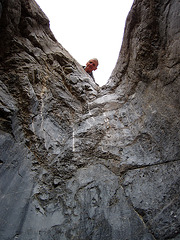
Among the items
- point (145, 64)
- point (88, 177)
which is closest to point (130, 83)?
point (145, 64)

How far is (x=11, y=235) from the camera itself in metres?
2.16

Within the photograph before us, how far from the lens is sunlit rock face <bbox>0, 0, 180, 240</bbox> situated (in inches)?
88.1

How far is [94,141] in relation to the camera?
333 cm

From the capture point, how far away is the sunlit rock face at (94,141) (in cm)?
224

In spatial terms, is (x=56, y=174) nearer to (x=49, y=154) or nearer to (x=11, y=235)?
(x=49, y=154)

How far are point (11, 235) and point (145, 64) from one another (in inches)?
A: 154

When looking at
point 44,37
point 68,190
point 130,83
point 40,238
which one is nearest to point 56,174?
point 68,190

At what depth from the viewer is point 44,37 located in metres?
5.02

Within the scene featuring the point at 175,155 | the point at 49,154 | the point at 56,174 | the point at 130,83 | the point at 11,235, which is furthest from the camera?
the point at 130,83

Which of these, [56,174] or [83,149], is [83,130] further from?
[56,174]

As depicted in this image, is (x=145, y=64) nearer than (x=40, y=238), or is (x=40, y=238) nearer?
(x=40, y=238)

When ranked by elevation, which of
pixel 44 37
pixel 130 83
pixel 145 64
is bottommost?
pixel 130 83

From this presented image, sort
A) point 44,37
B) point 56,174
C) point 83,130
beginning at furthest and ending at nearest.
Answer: point 44,37 → point 83,130 → point 56,174

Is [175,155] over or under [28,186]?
over
